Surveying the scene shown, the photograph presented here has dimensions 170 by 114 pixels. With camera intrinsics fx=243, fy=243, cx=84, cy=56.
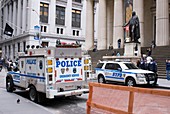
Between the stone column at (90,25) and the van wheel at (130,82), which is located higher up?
→ the stone column at (90,25)

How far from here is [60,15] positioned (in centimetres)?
6019

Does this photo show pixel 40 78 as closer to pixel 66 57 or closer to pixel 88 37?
pixel 66 57

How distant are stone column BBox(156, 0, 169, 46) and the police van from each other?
753 inches

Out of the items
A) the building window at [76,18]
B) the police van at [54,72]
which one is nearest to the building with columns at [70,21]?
the building window at [76,18]

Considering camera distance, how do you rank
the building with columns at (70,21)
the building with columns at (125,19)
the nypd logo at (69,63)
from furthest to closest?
1. the building with columns at (70,21)
2. the building with columns at (125,19)
3. the nypd logo at (69,63)

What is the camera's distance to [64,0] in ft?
200

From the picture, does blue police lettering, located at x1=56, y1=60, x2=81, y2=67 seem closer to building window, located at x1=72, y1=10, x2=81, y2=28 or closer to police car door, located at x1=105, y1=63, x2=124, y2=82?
police car door, located at x1=105, y1=63, x2=124, y2=82

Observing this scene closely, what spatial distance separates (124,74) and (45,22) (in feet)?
145

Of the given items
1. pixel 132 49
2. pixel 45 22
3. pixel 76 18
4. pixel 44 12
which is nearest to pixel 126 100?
pixel 132 49

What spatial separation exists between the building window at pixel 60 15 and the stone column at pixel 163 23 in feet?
116

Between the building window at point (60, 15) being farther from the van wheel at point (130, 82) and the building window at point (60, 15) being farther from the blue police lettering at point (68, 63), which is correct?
the blue police lettering at point (68, 63)

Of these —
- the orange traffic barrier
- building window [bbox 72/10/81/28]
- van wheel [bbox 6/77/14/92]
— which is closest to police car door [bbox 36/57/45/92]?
van wheel [bbox 6/77/14/92]

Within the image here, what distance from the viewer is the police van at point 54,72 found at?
31.6 feet

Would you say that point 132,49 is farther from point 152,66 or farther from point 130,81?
point 130,81
